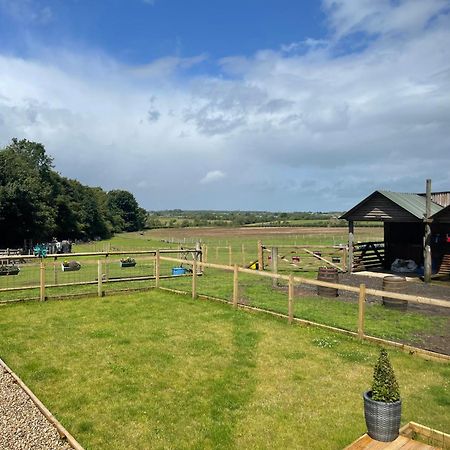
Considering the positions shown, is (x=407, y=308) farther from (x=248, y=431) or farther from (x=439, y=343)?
(x=248, y=431)

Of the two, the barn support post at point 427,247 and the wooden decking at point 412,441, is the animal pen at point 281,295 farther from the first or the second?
the barn support post at point 427,247

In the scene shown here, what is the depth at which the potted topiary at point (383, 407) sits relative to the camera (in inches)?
196

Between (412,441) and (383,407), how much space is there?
0.48m

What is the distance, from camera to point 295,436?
18.3ft

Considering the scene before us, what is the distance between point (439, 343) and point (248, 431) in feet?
19.3

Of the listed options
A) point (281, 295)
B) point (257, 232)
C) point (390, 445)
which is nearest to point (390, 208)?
point (281, 295)

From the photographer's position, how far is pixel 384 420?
196 inches

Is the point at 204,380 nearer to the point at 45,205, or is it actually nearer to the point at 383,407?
the point at 383,407

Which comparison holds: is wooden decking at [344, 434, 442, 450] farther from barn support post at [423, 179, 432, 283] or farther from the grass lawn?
barn support post at [423, 179, 432, 283]

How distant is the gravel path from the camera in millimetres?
5277

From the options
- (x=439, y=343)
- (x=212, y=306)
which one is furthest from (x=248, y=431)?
(x=212, y=306)

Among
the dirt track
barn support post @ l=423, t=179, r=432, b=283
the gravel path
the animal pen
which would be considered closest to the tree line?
the dirt track

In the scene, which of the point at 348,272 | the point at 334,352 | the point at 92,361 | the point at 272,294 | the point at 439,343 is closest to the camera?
the point at 92,361

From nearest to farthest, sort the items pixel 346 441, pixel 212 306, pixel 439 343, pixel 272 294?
pixel 346 441 < pixel 439 343 < pixel 212 306 < pixel 272 294
